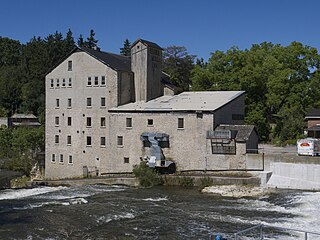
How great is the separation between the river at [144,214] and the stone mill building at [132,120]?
5.13 metres

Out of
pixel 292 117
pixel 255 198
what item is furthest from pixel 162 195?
pixel 292 117

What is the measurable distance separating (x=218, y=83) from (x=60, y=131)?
18.6 metres

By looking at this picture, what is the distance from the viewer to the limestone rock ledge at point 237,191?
95.6ft

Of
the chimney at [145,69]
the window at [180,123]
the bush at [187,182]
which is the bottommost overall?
the bush at [187,182]

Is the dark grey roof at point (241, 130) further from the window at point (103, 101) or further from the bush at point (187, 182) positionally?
the window at point (103, 101)

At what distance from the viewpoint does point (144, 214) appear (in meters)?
24.1

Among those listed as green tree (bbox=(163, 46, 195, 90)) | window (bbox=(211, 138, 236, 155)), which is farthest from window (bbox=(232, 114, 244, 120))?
green tree (bbox=(163, 46, 195, 90))

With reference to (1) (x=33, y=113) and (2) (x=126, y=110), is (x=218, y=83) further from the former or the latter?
(1) (x=33, y=113)

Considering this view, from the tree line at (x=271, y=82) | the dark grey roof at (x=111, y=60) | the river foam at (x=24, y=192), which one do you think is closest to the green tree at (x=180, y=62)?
the tree line at (x=271, y=82)

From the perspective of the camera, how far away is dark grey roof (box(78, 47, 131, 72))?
40.5m

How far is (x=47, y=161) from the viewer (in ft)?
147

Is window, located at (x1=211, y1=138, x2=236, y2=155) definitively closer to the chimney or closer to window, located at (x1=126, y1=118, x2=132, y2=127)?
window, located at (x1=126, y1=118, x2=132, y2=127)

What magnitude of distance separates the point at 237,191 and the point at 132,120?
12367 millimetres

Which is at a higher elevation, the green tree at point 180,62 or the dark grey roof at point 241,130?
the green tree at point 180,62
